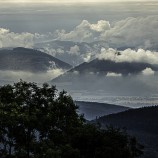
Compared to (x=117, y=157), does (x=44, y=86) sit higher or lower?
higher

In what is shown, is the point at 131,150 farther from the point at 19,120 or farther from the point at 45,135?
the point at 19,120

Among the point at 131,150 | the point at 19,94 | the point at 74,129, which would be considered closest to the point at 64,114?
the point at 74,129

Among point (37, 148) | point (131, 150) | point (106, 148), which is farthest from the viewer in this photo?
point (131, 150)

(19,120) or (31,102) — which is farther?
(31,102)

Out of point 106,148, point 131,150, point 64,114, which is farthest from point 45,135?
point 131,150

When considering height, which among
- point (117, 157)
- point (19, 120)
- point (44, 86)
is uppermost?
point (44, 86)

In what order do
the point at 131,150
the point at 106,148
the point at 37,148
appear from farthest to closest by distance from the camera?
the point at 131,150 → the point at 106,148 → the point at 37,148
